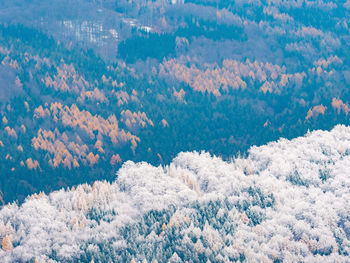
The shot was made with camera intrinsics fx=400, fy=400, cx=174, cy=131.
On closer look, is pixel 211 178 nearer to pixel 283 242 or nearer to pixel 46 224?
pixel 283 242

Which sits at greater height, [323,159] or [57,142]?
[323,159]

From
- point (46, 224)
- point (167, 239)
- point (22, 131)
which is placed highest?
point (167, 239)

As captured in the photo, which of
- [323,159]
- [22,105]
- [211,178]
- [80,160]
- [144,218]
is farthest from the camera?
[22,105]

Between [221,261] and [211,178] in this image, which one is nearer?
[221,261]

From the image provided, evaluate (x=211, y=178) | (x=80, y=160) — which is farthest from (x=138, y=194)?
(x=80, y=160)

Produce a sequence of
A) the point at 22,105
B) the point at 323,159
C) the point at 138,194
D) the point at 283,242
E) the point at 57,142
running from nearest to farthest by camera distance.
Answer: the point at 283,242 → the point at 138,194 → the point at 323,159 → the point at 57,142 → the point at 22,105

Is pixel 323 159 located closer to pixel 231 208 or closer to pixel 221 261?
pixel 231 208
